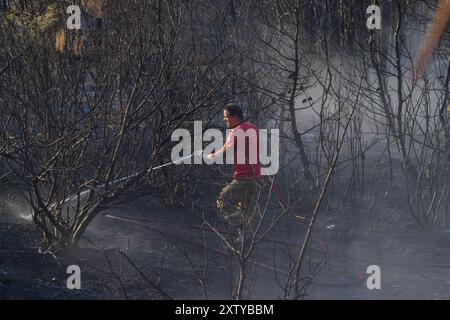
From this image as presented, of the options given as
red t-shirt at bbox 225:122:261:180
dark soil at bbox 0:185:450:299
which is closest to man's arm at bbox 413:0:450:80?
dark soil at bbox 0:185:450:299

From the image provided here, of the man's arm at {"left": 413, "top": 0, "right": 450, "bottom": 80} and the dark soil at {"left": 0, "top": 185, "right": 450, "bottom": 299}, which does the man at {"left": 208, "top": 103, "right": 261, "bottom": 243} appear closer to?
the dark soil at {"left": 0, "top": 185, "right": 450, "bottom": 299}

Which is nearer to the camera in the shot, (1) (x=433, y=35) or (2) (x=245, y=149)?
(2) (x=245, y=149)

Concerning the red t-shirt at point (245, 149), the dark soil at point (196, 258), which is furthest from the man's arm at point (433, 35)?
the red t-shirt at point (245, 149)

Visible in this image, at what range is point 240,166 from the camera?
925cm

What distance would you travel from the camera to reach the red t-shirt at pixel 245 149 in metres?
8.73

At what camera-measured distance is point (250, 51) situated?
36.7 feet

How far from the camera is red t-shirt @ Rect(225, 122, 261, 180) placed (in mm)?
8727

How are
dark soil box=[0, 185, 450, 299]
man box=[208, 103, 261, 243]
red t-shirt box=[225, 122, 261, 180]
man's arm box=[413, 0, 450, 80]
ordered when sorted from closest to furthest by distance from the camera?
dark soil box=[0, 185, 450, 299]
red t-shirt box=[225, 122, 261, 180]
man box=[208, 103, 261, 243]
man's arm box=[413, 0, 450, 80]

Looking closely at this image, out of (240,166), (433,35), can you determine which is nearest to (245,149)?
(240,166)

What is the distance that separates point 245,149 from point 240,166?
326mm

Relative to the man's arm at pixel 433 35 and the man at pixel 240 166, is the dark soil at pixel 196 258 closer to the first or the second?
the man at pixel 240 166

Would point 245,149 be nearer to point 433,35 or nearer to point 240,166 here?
point 240,166
